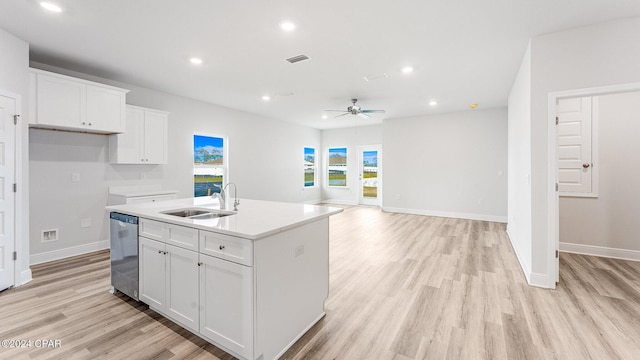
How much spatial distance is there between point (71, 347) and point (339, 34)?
11.5ft

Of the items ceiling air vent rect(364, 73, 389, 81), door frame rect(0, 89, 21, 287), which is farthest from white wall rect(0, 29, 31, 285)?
ceiling air vent rect(364, 73, 389, 81)

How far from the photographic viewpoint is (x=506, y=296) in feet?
8.90

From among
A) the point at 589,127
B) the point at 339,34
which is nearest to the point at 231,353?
the point at 339,34

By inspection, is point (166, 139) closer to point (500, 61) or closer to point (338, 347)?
point (338, 347)

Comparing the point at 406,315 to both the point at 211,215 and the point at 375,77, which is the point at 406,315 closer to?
the point at 211,215

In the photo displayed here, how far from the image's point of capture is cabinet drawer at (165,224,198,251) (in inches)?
77.3

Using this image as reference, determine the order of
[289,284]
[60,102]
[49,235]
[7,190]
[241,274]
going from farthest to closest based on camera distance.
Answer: [49,235], [60,102], [7,190], [289,284], [241,274]

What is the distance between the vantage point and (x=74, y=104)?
11.6 feet

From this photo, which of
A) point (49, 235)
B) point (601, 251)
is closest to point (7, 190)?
point (49, 235)

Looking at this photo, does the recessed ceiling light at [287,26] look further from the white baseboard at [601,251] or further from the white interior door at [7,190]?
the white baseboard at [601,251]

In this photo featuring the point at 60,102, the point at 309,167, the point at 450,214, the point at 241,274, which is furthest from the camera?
the point at 309,167

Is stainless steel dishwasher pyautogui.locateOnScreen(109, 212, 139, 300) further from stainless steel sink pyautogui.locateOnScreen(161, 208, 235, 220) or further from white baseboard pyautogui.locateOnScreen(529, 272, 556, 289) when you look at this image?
white baseboard pyautogui.locateOnScreen(529, 272, 556, 289)

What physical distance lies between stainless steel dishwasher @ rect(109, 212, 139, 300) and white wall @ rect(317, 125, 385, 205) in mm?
7219

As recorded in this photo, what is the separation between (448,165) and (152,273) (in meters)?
6.73
